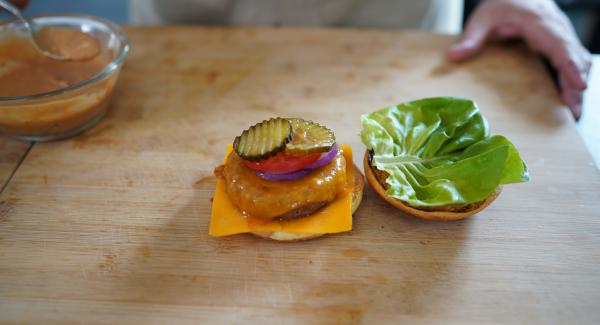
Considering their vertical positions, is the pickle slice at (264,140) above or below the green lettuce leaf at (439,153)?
above

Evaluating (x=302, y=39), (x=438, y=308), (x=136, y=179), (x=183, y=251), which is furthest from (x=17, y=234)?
(x=302, y=39)

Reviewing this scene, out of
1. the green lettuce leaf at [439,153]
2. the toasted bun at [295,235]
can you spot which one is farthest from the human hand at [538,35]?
the toasted bun at [295,235]

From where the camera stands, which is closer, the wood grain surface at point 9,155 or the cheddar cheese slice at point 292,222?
the cheddar cheese slice at point 292,222

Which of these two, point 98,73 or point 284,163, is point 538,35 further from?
point 98,73

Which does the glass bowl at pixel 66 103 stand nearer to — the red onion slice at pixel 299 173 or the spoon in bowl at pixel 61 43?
the spoon in bowl at pixel 61 43

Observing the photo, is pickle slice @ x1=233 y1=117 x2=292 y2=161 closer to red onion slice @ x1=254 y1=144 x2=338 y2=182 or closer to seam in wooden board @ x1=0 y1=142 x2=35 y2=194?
red onion slice @ x1=254 y1=144 x2=338 y2=182

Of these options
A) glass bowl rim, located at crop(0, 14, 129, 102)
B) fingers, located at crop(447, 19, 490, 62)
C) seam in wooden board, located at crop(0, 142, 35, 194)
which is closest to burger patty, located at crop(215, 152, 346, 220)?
glass bowl rim, located at crop(0, 14, 129, 102)
